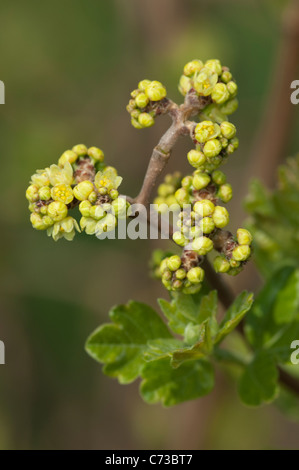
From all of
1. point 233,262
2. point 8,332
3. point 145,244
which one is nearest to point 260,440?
point 145,244

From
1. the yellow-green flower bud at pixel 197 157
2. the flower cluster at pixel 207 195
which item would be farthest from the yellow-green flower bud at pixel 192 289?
the yellow-green flower bud at pixel 197 157

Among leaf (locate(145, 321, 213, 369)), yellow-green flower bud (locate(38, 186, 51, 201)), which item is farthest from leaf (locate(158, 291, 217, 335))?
yellow-green flower bud (locate(38, 186, 51, 201))

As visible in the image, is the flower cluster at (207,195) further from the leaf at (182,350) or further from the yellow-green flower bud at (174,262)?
the leaf at (182,350)

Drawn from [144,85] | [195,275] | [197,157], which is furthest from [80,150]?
[195,275]

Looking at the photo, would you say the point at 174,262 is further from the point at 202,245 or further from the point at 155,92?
the point at 155,92

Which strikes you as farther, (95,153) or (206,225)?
(95,153)

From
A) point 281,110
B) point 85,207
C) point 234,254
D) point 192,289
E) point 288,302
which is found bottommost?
point 288,302
